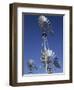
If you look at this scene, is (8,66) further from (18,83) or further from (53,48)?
(53,48)

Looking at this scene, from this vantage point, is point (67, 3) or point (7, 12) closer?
point (7, 12)

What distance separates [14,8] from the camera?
4.80 ft

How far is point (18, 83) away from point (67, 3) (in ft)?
1.72

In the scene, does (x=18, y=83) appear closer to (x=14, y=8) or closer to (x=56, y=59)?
(x=56, y=59)

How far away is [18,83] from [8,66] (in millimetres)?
101

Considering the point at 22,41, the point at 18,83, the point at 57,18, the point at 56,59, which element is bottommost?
the point at 18,83

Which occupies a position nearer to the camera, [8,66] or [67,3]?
[8,66]

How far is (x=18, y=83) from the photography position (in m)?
1.47

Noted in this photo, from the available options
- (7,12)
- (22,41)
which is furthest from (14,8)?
(22,41)

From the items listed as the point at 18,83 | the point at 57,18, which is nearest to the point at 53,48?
the point at 57,18

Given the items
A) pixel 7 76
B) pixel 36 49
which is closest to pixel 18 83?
pixel 7 76

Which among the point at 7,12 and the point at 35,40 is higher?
the point at 7,12

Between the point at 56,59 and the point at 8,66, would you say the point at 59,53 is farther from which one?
the point at 8,66

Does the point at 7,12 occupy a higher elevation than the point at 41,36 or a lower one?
higher
